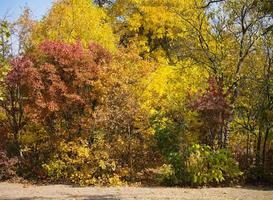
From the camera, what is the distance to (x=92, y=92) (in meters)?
19.6

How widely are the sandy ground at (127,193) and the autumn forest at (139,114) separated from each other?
1.24 metres

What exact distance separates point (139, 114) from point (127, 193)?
417 cm

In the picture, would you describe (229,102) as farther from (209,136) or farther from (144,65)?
(144,65)

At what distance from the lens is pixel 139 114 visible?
18859 millimetres

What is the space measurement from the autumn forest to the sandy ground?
1.24m

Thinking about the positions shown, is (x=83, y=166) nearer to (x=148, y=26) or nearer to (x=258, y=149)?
(x=258, y=149)

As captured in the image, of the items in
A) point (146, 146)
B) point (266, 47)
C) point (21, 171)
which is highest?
point (266, 47)

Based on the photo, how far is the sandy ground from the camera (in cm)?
1466

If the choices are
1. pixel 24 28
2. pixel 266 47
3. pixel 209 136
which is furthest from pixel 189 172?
pixel 24 28

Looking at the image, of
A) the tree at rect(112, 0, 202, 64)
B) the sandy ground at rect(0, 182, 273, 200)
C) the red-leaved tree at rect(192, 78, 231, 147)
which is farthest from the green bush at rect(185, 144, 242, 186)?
the tree at rect(112, 0, 202, 64)

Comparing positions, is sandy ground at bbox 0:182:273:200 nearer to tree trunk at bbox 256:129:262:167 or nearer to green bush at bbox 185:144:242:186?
green bush at bbox 185:144:242:186

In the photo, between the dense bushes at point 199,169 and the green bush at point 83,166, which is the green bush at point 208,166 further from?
the green bush at point 83,166

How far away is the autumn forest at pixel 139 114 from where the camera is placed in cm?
1842

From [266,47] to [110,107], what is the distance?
6.84 m
